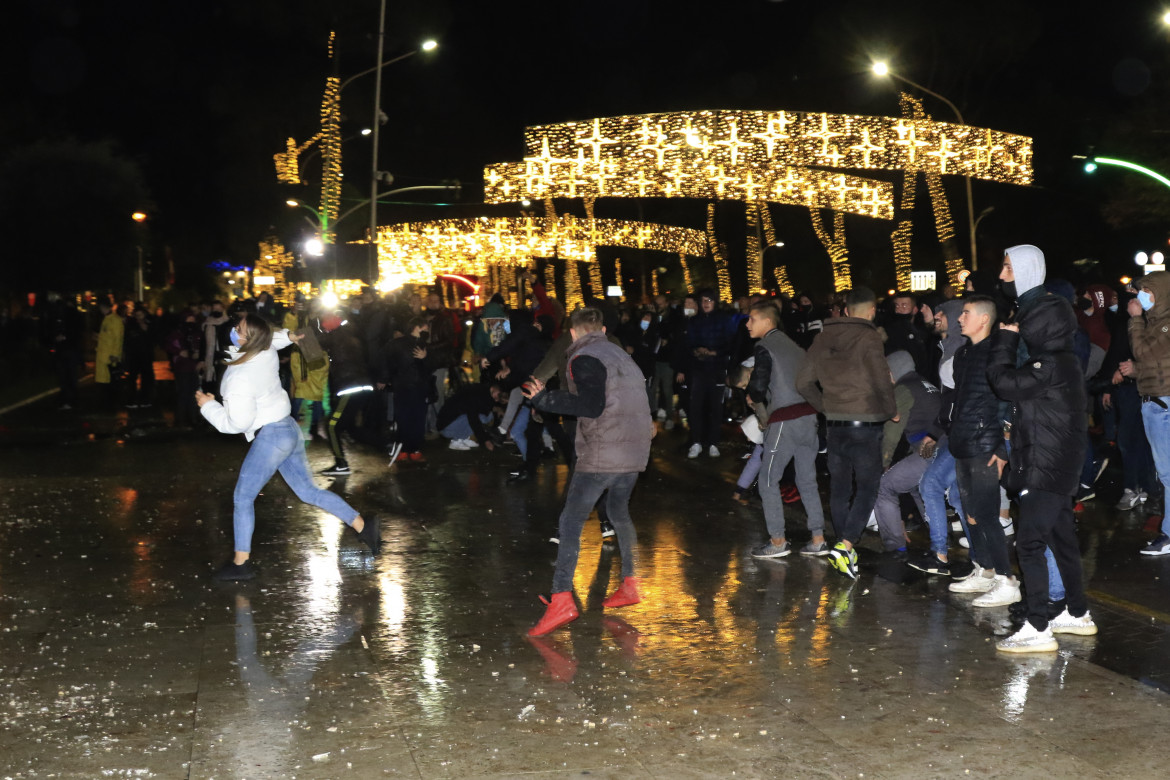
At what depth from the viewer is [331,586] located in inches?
309

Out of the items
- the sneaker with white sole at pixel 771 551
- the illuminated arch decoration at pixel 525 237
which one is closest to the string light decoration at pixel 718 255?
the illuminated arch decoration at pixel 525 237

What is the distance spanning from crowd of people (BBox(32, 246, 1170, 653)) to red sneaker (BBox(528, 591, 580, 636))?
1 cm

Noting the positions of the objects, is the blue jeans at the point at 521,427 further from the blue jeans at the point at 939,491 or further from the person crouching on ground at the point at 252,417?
the blue jeans at the point at 939,491

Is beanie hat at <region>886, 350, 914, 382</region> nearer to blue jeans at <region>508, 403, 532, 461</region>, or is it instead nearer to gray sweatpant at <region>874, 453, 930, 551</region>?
gray sweatpant at <region>874, 453, 930, 551</region>

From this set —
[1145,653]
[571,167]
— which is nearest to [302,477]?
[1145,653]

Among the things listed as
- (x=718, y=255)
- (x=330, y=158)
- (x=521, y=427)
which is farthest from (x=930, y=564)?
(x=718, y=255)

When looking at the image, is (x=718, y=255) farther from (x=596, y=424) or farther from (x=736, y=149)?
(x=596, y=424)

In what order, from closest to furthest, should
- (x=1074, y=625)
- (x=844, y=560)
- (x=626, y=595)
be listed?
(x=1074, y=625), (x=626, y=595), (x=844, y=560)

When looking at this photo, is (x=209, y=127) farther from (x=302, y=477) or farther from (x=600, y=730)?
(x=600, y=730)

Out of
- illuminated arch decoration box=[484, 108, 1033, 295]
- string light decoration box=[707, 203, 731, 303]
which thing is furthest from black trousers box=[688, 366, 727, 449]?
string light decoration box=[707, 203, 731, 303]

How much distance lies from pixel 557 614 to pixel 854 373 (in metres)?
2.71

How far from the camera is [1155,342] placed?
28.4ft

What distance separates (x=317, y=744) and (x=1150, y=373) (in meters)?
6.37

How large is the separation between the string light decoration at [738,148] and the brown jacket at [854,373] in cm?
841
